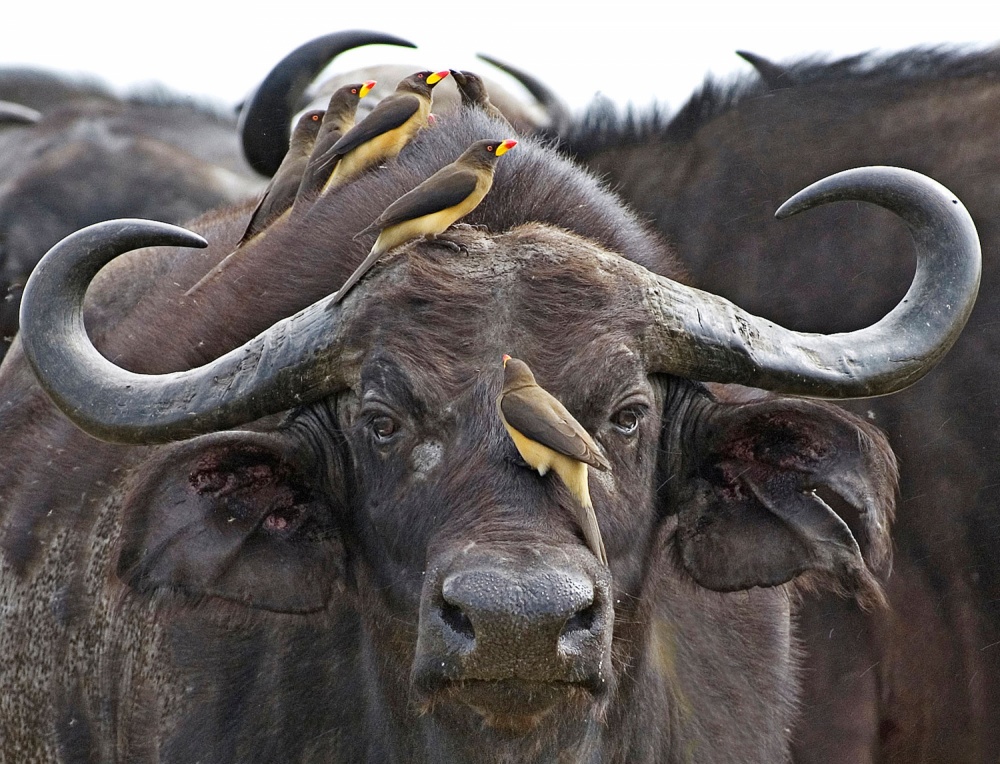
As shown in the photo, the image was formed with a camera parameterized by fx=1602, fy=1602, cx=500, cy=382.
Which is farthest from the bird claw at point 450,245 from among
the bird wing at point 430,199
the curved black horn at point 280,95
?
the curved black horn at point 280,95

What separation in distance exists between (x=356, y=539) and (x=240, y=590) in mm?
401

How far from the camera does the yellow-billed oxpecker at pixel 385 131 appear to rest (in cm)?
582

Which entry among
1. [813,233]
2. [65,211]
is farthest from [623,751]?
[65,211]

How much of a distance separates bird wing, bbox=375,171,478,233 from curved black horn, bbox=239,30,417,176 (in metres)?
5.15

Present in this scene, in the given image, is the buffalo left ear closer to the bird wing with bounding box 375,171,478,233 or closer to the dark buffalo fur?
the dark buffalo fur

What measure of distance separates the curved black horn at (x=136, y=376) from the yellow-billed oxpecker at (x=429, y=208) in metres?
0.23

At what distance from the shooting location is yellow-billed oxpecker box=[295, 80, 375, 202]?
20.0 feet

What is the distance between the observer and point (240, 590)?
5.11 meters

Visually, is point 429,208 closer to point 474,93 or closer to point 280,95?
point 474,93

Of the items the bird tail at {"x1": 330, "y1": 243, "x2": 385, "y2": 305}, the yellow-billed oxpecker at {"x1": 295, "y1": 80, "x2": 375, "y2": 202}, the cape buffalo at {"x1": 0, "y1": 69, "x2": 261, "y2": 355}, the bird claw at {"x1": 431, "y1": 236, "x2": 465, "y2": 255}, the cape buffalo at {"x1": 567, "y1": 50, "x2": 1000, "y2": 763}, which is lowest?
the cape buffalo at {"x1": 0, "y1": 69, "x2": 261, "y2": 355}

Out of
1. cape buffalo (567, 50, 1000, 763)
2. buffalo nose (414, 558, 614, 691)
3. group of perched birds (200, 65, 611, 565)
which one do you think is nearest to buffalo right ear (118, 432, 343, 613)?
group of perched birds (200, 65, 611, 565)

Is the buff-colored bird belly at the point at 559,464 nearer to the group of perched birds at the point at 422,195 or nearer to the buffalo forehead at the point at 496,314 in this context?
the group of perched birds at the point at 422,195

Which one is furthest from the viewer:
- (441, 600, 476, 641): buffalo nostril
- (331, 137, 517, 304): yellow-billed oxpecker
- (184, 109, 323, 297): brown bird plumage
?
(184, 109, 323, 297): brown bird plumage

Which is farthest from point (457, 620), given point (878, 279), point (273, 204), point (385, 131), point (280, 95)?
point (280, 95)
